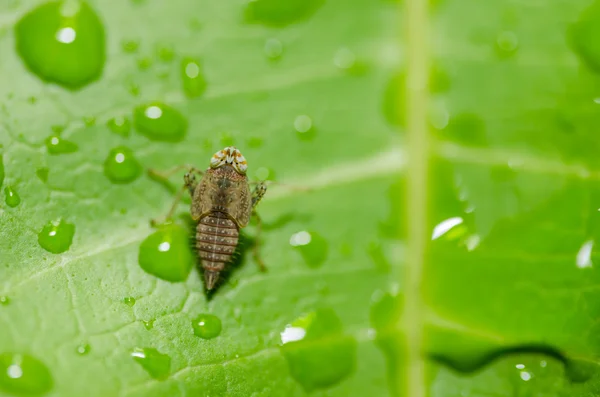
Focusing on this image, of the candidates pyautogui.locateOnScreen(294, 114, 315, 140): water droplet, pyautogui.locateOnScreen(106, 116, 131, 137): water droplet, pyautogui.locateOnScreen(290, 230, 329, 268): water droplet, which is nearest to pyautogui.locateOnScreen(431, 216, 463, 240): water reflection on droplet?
pyautogui.locateOnScreen(290, 230, 329, 268): water droplet

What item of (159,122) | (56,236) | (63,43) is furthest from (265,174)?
(63,43)

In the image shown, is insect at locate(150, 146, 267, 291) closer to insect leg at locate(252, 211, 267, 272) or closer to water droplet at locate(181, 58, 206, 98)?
insect leg at locate(252, 211, 267, 272)

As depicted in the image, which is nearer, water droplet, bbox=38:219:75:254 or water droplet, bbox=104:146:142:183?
water droplet, bbox=38:219:75:254

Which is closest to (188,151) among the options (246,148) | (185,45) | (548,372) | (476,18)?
(246,148)

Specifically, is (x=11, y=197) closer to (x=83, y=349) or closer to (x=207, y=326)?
(x=83, y=349)

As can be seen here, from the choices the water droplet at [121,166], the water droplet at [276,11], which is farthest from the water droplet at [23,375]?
the water droplet at [276,11]

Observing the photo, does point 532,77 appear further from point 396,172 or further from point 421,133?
point 396,172

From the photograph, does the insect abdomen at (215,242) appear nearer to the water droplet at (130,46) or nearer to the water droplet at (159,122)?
the water droplet at (159,122)
